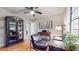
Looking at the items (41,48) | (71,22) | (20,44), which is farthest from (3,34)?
(71,22)

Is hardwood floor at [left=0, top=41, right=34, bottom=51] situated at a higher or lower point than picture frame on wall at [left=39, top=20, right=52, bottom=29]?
lower

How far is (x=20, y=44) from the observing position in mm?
1858

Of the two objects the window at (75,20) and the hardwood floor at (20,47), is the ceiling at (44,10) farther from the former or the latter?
the hardwood floor at (20,47)

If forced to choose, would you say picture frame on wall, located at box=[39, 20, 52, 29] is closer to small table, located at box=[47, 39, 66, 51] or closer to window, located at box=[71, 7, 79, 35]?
small table, located at box=[47, 39, 66, 51]

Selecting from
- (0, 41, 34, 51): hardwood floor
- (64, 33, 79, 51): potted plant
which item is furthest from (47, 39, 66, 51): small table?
(0, 41, 34, 51): hardwood floor

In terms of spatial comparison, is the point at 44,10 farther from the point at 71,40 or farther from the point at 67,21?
the point at 71,40

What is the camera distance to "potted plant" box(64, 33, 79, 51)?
5.98 feet

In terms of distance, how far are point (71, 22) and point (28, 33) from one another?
80 centimetres

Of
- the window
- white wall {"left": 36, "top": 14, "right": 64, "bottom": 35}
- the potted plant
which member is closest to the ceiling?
white wall {"left": 36, "top": 14, "right": 64, "bottom": 35}

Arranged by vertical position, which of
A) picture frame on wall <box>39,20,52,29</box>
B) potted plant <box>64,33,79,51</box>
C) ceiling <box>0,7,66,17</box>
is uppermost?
ceiling <box>0,7,66,17</box>

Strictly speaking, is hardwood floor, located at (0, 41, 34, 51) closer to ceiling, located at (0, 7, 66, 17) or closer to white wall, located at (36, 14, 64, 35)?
white wall, located at (36, 14, 64, 35)

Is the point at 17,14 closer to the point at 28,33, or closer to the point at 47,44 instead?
the point at 28,33

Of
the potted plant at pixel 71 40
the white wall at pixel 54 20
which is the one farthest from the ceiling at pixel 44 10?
the potted plant at pixel 71 40

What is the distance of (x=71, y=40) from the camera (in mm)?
1836
